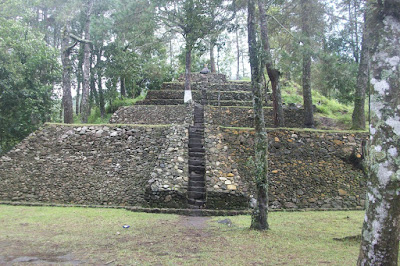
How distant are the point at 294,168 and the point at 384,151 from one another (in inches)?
295

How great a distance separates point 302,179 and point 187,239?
556cm

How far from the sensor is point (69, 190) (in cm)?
1052

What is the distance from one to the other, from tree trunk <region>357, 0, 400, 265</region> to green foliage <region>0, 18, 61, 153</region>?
15.4 m

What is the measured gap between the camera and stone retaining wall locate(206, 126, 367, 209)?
9.93 metres

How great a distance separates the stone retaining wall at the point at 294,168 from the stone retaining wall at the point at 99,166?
119 centimetres

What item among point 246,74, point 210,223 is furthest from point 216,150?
point 246,74

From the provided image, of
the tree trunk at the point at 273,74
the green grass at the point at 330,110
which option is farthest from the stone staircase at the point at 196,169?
the green grass at the point at 330,110

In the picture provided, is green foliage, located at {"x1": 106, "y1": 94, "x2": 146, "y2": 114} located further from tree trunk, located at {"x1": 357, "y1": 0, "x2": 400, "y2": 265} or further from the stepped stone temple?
tree trunk, located at {"x1": 357, "y1": 0, "x2": 400, "y2": 265}

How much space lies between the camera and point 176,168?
409 inches

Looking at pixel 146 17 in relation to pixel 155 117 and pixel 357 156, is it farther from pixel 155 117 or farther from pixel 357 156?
pixel 357 156

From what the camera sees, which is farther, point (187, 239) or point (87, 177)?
point (87, 177)

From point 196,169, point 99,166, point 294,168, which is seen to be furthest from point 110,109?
point 294,168

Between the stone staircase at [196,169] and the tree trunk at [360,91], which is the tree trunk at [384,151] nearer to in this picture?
the stone staircase at [196,169]

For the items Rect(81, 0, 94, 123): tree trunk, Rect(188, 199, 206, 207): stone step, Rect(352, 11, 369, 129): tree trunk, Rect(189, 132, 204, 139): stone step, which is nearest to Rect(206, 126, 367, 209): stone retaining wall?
Rect(188, 199, 206, 207): stone step
